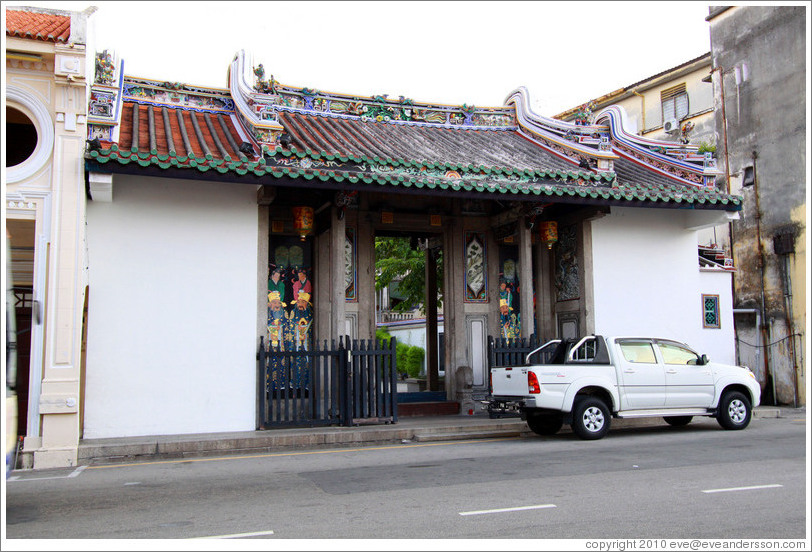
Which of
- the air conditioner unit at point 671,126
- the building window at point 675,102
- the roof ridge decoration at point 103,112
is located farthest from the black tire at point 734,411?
the building window at point 675,102

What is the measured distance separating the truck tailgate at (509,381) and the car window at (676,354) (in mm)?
2689

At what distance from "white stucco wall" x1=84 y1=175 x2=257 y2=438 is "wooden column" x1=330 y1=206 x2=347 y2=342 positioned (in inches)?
60.5

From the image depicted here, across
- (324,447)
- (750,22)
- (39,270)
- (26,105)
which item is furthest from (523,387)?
(750,22)

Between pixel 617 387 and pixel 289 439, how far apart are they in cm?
552

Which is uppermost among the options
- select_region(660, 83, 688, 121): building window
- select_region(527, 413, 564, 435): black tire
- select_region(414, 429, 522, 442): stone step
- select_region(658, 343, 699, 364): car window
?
select_region(660, 83, 688, 121): building window

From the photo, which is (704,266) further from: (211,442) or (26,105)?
(26,105)

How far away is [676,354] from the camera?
43.4 ft

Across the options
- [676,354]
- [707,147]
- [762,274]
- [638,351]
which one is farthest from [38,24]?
[707,147]

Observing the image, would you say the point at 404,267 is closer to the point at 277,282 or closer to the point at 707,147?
the point at 277,282

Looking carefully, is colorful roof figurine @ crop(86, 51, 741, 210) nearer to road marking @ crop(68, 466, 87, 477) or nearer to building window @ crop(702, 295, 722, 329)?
building window @ crop(702, 295, 722, 329)

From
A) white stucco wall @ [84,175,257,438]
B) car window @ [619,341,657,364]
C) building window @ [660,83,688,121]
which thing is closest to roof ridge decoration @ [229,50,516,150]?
white stucco wall @ [84,175,257,438]

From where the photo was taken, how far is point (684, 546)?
222 inches

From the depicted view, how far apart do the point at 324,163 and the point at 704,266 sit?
33.7 ft

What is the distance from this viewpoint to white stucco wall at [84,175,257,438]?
475 inches
